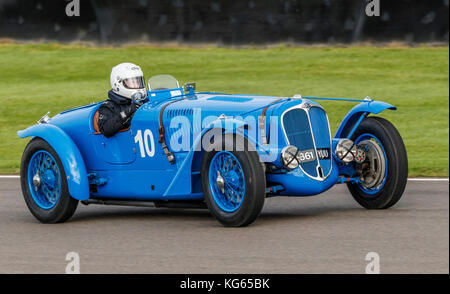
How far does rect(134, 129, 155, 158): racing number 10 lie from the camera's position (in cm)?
884

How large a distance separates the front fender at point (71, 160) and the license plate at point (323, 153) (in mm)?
2281

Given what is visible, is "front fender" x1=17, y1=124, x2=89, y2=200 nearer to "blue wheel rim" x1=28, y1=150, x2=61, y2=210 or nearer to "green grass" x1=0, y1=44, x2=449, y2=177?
"blue wheel rim" x1=28, y1=150, x2=61, y2=210

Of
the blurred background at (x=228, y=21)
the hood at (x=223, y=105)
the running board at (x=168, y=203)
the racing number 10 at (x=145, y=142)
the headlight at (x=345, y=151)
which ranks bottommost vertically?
the running board at (x=168, y=203)

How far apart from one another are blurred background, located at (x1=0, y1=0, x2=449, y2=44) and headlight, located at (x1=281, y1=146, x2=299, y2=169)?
1147cm

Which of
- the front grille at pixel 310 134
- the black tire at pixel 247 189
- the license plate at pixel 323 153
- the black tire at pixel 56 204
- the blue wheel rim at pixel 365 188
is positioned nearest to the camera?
the black tire at pixel 247 189

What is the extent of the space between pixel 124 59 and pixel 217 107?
1463 cm

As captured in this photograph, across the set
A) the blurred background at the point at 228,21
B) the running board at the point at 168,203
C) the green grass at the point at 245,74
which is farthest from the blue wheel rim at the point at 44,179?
the blurred background at the point at 228,21

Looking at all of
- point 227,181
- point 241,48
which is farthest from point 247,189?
point 241,48

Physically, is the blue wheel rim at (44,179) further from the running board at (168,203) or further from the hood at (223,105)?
the hood at (223,105)

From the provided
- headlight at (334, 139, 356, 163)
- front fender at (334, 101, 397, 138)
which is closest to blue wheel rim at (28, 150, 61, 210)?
headlight at (334, 139, 356, 163)

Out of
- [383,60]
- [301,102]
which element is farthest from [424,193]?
[383,60]

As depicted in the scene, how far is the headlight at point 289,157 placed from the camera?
8.14 metres

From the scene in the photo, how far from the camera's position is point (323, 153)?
8602 millimetres
